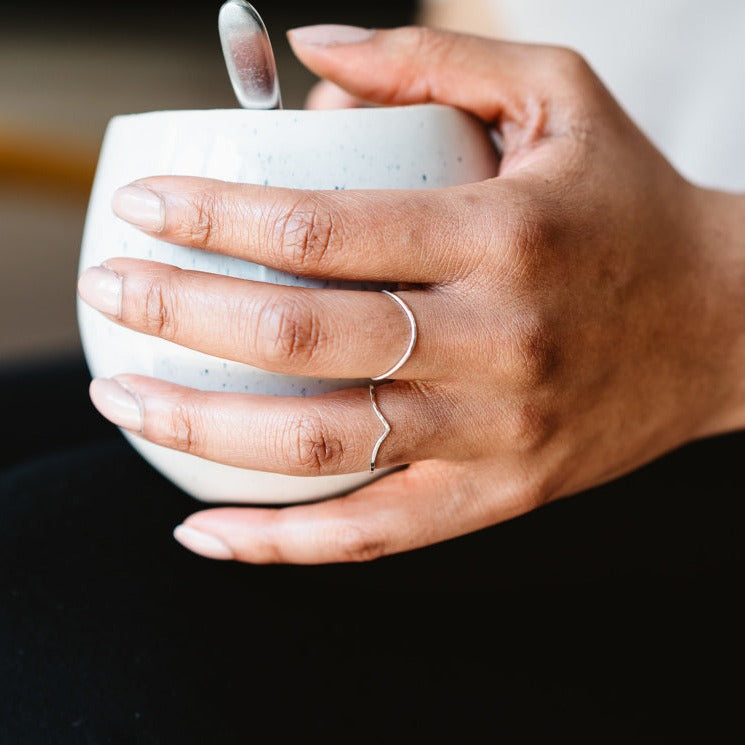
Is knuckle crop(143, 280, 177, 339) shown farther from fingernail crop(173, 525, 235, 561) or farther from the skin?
fingernail crop(173, 525, 235, 561)

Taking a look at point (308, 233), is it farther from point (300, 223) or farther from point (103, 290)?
point (103, 290)

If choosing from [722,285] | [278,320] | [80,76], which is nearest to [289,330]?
[278,320]

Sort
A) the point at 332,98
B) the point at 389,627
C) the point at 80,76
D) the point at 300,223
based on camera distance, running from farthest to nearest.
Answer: the point at 80,76, the point at 332,98, the point at 389,627, the point at 300,223

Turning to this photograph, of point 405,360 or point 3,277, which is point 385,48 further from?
point 3,277

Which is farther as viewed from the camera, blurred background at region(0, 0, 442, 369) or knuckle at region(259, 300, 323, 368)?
blurred background at region(0, 0, 442, 369)

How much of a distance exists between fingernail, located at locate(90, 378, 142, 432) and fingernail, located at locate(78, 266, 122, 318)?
52 mm

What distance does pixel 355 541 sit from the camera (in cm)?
49

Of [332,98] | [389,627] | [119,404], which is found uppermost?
[332,98]

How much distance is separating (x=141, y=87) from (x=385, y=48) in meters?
2.25

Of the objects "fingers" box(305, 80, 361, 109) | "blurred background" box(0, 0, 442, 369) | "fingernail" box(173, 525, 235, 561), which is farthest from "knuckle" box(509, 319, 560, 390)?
"blurred background" box(0, 0, 442, 369)

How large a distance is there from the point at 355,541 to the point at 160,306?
19 centimetres

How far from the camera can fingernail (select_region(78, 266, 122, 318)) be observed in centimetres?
42

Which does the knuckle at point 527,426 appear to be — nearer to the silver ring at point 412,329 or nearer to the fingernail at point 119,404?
the silver ring at point 412,329

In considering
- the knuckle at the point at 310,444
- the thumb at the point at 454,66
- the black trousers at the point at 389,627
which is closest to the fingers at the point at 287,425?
the knuckle at the point at 310,444
